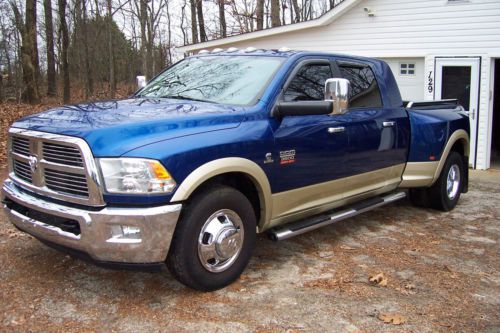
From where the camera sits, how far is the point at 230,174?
4.01 meters

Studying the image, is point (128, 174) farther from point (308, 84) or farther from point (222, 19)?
point (222, 19)

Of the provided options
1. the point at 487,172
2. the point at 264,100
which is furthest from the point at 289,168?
the point at 487,172

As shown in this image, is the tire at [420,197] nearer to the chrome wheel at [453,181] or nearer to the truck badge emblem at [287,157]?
the chrome wheel at [453,181]

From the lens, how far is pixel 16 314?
11.6 ft

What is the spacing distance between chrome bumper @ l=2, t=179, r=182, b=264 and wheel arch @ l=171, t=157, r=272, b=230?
0.47 feet

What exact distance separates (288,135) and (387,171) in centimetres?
184

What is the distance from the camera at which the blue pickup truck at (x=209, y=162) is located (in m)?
3.38

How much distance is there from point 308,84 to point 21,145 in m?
2.57

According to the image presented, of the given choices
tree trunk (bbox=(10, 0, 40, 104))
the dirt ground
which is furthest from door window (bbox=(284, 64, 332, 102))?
tree trunk (bbox=(10, 0, 40, 104))

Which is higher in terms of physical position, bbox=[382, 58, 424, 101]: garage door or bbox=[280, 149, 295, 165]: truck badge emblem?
bbox=[382, 58, 424, 101]: garage door

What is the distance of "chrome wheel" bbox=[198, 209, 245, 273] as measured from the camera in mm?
3764

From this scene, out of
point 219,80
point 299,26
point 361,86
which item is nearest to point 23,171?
point 219,80

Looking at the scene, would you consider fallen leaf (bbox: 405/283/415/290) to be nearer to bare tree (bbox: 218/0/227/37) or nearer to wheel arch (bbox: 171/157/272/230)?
wheel arch (bbox: 171/157/272/230)

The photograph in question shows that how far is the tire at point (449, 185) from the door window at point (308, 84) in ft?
8.31
